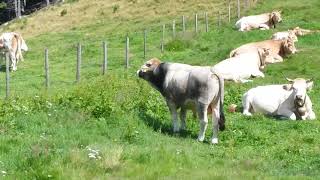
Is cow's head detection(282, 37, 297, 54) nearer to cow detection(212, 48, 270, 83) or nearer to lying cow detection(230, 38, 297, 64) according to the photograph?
lying cow detection(230, 38, 297, 64)

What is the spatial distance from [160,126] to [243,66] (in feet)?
27.7

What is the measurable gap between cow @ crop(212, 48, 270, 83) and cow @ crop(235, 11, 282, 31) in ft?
29.9

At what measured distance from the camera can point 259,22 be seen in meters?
34.5

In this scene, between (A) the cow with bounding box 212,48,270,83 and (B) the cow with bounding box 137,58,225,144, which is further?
(A) the cow with bounding box 212,48,270,83

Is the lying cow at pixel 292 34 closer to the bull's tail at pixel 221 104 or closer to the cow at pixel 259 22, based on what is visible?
the cow at pixel 259 22

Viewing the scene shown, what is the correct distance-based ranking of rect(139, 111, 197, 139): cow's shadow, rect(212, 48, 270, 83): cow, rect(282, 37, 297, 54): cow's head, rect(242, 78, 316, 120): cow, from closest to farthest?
rect(139, 111, 197, 139): cow's shadow < rect(242, 78, 316, 120): cow < rect(212, 48, 270, 83): cow < rect(282, 37, 297, 54): cow's head

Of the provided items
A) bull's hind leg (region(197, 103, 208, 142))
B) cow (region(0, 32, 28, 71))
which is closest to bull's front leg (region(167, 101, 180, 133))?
bull's hind leg (region(197, 103, 208, 142))

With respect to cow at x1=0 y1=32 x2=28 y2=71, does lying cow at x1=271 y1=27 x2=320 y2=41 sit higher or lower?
higher

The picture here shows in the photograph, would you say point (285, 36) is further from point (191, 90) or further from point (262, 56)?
point (191, 90)

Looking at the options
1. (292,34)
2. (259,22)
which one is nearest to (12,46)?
(259,22)

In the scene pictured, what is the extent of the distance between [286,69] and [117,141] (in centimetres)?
1248

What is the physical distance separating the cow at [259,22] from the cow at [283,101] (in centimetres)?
1625

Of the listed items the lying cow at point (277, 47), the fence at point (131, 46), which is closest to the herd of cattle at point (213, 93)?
the lying cow at point (277, 47)

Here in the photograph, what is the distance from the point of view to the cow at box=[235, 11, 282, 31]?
33.6 m
